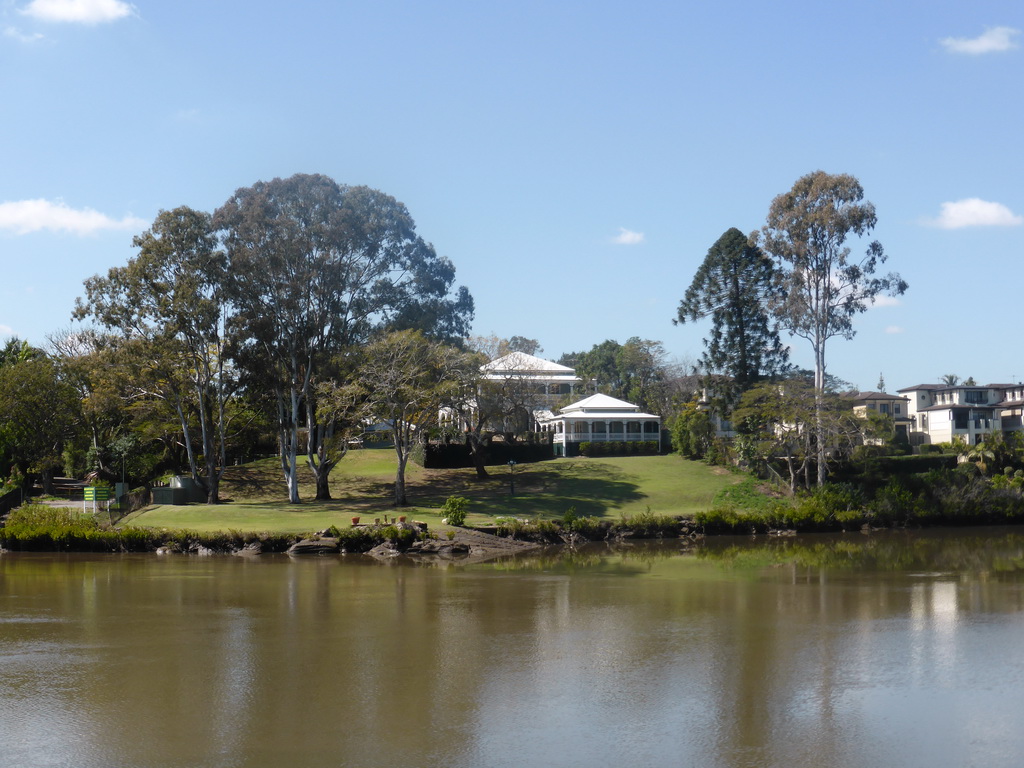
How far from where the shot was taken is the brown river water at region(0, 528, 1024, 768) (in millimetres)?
11422

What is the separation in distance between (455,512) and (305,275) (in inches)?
521

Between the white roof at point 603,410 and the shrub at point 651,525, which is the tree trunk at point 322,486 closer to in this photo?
the shrub at point 651,525

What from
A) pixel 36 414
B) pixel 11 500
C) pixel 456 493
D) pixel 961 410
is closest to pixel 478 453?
pixel 456 493

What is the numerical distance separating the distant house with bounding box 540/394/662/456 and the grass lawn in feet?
17.7

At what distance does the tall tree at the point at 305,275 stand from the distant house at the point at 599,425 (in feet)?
53.8

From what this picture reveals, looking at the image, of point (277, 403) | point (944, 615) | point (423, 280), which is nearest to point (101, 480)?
point (277, 403)

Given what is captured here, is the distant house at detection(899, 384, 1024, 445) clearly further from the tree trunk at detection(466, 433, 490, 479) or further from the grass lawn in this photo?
the tree trunk at detection(466, 433, 490, 479)

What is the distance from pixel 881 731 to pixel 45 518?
3337cm

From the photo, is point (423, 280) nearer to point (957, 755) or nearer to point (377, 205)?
point (377, 205)

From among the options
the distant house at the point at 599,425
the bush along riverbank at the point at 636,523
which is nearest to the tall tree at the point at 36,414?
the bush along riverbank at the point at 636,523

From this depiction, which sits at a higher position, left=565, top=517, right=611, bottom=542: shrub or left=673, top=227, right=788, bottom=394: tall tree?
left=673, top=227, right=788, bottom=394: tall tree

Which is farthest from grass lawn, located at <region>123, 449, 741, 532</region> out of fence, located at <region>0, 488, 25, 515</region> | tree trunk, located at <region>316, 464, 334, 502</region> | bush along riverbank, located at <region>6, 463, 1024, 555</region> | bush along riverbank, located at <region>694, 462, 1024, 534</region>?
fence, located at <region>0, 488, 25, 515</region>

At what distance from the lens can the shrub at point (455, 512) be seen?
3647 centimetres

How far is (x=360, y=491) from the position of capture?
157 ft
